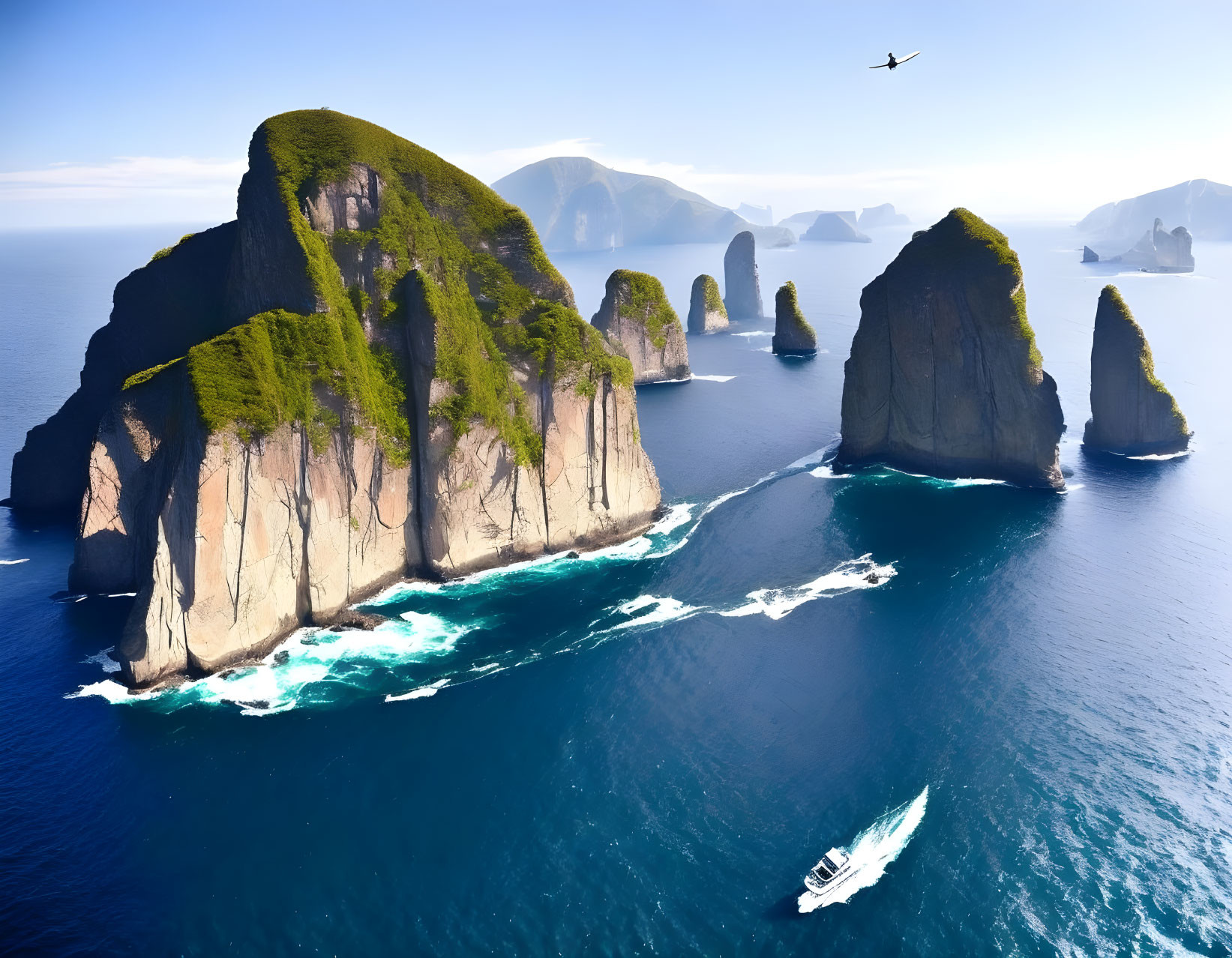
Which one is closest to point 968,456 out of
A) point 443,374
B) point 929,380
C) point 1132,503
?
point 929,380

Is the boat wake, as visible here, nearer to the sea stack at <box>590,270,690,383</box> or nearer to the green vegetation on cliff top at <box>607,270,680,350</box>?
the sea stack at <box>590,270,690,383</box>

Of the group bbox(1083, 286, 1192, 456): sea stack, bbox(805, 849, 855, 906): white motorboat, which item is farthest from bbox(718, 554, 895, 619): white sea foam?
bbox(1083, 286, 1192, 456): sea stack

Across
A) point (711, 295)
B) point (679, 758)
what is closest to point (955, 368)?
point (679, 758)

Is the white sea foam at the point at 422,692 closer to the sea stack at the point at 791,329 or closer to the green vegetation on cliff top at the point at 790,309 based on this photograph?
the green vegetation on cliff top at the point at 790,309

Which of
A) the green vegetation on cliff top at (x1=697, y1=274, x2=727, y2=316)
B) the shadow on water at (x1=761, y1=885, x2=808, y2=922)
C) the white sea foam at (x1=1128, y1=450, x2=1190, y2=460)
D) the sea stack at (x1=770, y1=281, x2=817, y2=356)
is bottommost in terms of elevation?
the shadow on water at (x1=761, y1=885, x2=808, y2=922)

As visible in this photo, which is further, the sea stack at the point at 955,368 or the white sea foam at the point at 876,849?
the sea stack at the point at 955,368

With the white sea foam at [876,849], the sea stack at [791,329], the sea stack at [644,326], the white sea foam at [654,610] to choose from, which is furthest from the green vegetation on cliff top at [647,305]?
the white sea foam at [876,849]

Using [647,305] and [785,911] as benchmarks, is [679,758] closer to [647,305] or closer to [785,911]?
[785,911]
